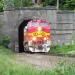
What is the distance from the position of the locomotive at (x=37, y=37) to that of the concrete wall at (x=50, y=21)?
1.06 metres

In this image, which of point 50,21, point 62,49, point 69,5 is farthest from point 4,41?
point 69,5

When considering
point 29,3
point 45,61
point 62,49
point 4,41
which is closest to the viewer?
point 45,61

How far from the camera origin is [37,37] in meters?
28.6

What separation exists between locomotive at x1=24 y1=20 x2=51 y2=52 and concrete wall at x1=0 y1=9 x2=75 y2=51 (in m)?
1.06

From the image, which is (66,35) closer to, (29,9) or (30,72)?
(29,9)

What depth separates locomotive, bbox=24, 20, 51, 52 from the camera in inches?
1123

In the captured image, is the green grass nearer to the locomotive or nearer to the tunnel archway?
the locomotive

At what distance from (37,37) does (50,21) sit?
6.00 ft

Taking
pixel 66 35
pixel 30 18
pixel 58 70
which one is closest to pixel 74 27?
pixel 66 35

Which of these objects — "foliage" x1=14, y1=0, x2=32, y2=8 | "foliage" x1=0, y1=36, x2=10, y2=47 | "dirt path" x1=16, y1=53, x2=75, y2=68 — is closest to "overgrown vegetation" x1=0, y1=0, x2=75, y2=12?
"foliage" x1=14, y1=0, x2=32, y2=8

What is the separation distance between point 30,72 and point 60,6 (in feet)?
78.6

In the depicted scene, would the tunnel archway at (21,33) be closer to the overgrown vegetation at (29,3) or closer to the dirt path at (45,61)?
the overgrown vegetation at (29,3)

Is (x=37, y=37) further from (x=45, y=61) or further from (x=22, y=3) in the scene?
(x=45, y=61)

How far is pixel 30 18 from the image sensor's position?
29609 millimetres
